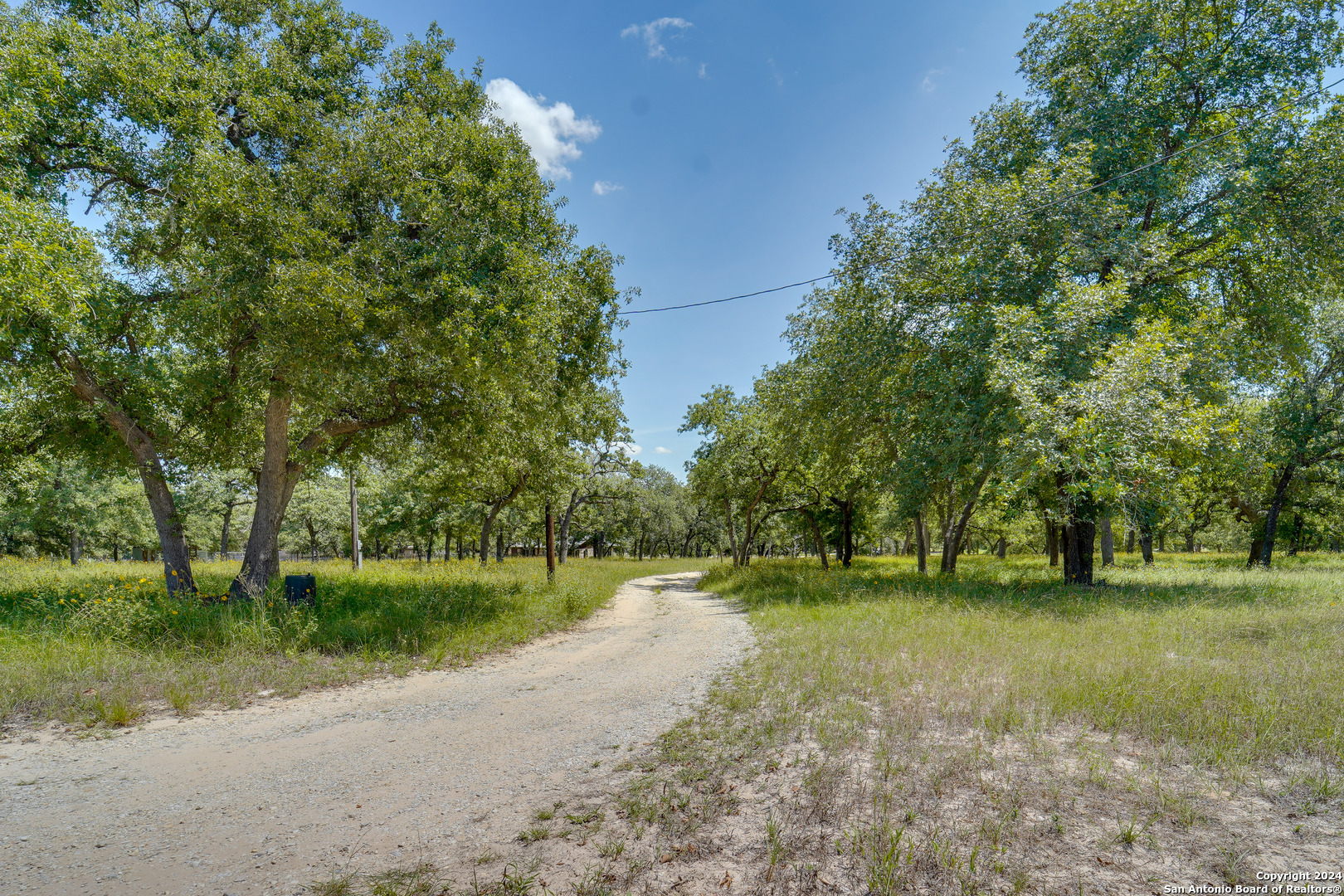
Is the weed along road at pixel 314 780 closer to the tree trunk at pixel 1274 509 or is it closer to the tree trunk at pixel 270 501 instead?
the tree trunk at pixel 270 501

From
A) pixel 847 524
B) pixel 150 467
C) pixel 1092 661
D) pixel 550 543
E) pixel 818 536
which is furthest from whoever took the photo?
pixel 818 536

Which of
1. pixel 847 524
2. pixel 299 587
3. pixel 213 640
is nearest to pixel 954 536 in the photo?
pixel 847 524

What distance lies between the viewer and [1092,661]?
6680mm

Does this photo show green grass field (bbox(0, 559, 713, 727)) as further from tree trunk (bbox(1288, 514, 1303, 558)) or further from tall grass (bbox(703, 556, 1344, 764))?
tree trunk (bbox(1288, 514, 1303, 558))

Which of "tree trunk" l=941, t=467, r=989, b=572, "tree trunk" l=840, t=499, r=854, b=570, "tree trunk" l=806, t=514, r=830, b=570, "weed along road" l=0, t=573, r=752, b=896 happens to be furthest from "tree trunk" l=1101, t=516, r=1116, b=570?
"weed along road" l=0, t=573, r=752, b=896

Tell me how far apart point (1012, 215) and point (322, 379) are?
15.9 metres

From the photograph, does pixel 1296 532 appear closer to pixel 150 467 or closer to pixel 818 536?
pixel 818 536

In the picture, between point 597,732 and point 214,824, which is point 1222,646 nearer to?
point 597,732

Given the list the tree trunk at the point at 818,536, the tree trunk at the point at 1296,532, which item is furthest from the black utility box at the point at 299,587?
the tree trunk at the point at 1296,532

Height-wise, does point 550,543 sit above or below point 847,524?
above

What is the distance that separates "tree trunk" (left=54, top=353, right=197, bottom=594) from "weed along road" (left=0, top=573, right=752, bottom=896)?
6.86m

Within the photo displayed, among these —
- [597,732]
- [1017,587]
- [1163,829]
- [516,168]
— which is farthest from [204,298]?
[1017,587]

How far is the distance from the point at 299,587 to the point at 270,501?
2.40m

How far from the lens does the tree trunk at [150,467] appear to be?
1070cm
